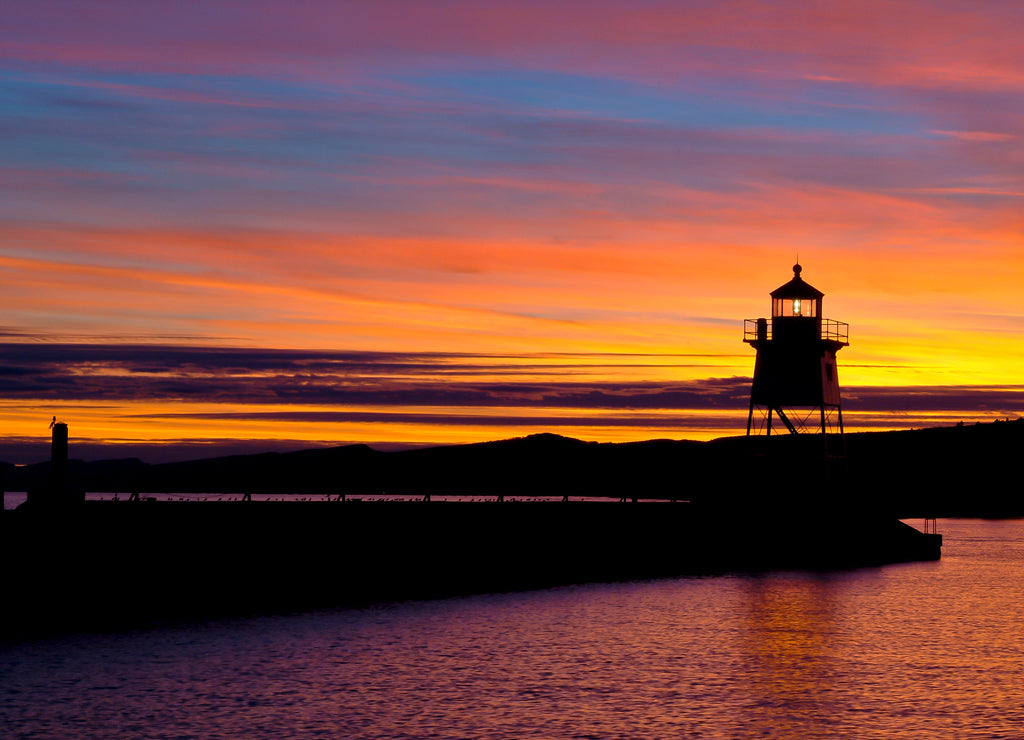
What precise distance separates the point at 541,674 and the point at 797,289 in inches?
1520

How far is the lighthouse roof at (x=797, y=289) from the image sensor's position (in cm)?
6569

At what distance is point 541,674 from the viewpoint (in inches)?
1268

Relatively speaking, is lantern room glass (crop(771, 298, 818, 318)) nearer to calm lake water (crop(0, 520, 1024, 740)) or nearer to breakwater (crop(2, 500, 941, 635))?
breakwater (crop(2, 500, 941, 635))

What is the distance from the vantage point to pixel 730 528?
7106 cm

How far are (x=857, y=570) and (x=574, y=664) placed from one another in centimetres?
3721

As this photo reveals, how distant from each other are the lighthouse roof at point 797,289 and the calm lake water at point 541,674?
2152cm

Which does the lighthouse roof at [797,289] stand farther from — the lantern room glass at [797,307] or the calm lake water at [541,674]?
the calm lake water at [541,674]

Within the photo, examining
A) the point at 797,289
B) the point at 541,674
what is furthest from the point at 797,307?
the point at 541,674

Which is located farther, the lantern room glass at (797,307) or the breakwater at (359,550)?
the lantern room glass at (797,307)

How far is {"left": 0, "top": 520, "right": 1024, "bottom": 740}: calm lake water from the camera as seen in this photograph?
2627 centimetres

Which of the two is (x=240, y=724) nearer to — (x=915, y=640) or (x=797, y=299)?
(x=915, y=640)

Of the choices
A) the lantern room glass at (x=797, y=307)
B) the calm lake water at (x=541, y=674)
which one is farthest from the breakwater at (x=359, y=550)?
the lantern room glass at (x=797, y=307)

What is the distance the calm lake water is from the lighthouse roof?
21522mm

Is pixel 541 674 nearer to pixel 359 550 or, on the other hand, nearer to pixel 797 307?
pixel 359 550
